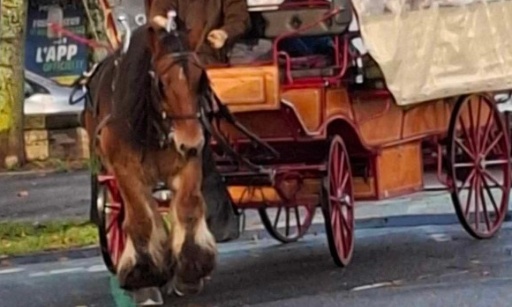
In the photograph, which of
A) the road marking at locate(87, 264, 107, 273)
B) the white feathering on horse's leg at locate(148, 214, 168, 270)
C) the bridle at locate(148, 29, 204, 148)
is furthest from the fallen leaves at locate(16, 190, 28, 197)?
the bridle at locate(148, 29, 204, 148)

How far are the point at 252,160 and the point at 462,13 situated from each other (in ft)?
7.38

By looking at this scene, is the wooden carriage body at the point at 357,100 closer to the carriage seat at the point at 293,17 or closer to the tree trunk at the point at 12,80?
the carriage seat at the point at 293,17

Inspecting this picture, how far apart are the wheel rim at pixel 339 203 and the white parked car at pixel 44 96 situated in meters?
10.9

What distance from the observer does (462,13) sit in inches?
533

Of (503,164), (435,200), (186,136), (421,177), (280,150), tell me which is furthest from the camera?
(435,200)

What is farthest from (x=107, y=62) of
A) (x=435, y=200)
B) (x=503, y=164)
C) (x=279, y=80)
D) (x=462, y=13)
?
(x=435, y=200)

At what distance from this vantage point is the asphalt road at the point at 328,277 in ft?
37.0

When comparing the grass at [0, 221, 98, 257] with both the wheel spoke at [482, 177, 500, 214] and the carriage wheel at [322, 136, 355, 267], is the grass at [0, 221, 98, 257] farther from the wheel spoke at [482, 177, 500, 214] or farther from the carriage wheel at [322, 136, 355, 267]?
the wheel spoke at [482, 177, 500, 214]

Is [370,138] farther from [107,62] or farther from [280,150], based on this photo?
[107,62]

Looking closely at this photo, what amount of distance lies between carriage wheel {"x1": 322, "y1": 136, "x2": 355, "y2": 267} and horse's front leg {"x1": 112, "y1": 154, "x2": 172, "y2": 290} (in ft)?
6.24

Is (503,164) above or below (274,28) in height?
below

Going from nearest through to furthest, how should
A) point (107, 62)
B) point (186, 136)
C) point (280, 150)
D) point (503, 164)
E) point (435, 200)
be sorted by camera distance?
point (186, 136)
point (107, 62)
point (280, 150)
point (503, 164)
point (435, 200)

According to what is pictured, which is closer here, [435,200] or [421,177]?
[421,177]

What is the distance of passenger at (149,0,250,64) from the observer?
11656 millimetres
